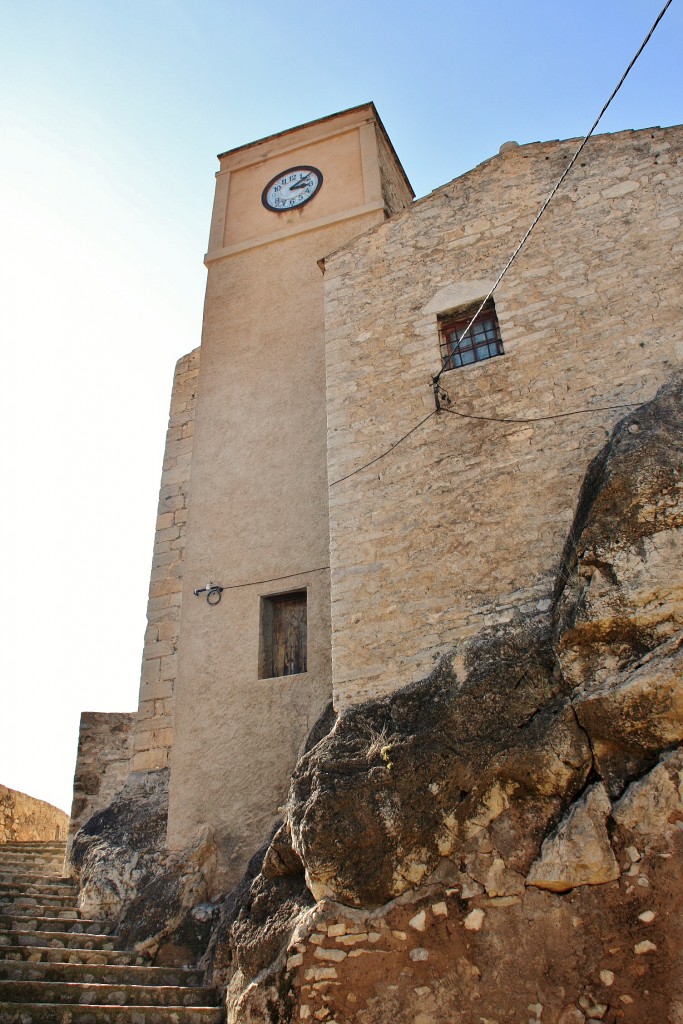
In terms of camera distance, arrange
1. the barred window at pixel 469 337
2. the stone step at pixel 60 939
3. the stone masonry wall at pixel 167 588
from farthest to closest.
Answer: the stone masonry wall at pixel 167 588
the barred window at pixel 469 337
the stone step at pixel 60 939

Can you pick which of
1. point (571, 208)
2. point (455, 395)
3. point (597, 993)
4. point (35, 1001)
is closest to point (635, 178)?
point (571, 208)

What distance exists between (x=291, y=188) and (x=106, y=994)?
1076 cm

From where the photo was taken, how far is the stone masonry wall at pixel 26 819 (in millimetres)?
11023

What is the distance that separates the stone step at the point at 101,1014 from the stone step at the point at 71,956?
0.58 metres

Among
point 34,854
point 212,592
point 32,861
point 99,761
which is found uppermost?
point 212,592

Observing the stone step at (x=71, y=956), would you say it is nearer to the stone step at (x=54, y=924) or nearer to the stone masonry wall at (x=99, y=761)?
the stone step at (x=54, y=924)

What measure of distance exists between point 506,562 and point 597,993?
112 inches

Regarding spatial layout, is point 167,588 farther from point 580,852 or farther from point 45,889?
point 580,852

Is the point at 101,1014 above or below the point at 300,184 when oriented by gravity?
below

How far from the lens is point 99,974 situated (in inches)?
232

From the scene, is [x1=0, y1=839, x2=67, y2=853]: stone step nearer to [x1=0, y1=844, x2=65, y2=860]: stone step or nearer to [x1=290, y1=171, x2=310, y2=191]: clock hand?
[x1=0, y1=844, x2=65, y2=860]: stone step

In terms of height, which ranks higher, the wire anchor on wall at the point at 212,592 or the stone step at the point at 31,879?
the wire anchor on wall at the point at 212,592

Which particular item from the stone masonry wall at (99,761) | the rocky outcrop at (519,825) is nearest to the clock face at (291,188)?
the rocky outcrop at (519,825)

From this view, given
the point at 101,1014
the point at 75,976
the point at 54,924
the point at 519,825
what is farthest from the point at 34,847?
the point at 519,825
